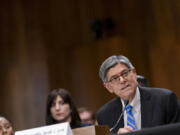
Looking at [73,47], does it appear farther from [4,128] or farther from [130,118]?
[130,118]

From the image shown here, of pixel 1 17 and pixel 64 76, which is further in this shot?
pixel 1 17

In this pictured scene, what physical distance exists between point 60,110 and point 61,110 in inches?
0.4

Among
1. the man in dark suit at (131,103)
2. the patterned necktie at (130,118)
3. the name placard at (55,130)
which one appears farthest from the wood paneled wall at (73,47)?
the name placard at (55,130)

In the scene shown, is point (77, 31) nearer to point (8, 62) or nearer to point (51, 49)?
point (51, 49)

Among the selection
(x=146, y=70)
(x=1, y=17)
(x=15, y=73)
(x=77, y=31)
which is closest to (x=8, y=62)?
(x=15, y=73)

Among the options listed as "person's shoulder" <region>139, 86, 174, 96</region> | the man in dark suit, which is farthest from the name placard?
"person's shoulder" <region>139, 86, 174, 96</region>

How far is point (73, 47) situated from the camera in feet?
23.7

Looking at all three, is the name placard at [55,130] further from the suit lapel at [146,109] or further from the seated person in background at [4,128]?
the seated person in background at [4,128]

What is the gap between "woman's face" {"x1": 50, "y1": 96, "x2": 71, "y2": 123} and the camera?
393 cm

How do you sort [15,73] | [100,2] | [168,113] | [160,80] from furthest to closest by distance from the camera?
1. [15,73]
2. [100,2]
3. [160,80]
4. [168,113]

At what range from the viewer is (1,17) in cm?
784

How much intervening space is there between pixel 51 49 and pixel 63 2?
934mm

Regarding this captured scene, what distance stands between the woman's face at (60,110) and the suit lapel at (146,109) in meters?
1.25

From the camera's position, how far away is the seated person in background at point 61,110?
3941mm
